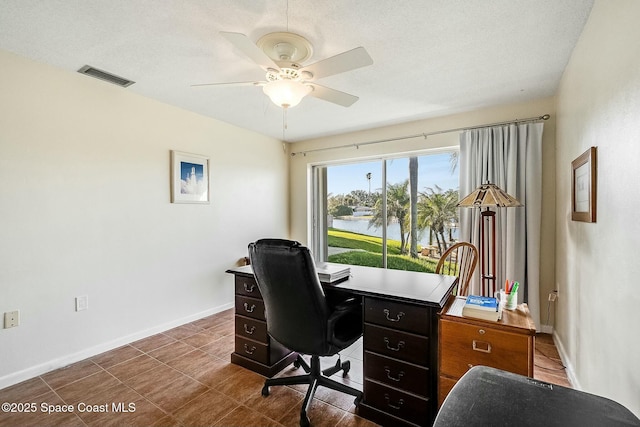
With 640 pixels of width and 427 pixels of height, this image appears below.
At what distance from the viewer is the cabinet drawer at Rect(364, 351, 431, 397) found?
1.60 metres

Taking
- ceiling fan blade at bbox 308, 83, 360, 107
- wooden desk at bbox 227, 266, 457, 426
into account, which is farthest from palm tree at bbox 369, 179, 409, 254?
ceiling fan blade at bbox 308, 83, 360, 107

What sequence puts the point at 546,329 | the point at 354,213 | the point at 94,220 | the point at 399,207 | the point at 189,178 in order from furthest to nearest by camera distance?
the point at 354,213 < the point at 399,207 < the point at 189,178 < the point at 546,329 < the point at 94,220

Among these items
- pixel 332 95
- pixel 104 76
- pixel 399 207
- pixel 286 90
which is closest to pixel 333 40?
pixel 332 95

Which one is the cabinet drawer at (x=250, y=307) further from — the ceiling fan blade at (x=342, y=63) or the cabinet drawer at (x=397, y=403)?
the ceiling fan blade at (x=342, y=63)

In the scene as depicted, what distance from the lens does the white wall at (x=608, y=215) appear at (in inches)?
46.6

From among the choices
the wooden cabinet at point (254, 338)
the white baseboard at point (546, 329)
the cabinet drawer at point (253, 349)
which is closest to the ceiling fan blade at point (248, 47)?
the wooden cabinet at point (254, 338)

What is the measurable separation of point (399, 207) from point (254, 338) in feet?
8.59

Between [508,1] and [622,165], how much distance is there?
1042 millimetres

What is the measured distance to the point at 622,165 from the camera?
128 cm

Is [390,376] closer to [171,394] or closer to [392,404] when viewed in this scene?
[392,404]

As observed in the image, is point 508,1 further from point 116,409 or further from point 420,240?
point 116,409

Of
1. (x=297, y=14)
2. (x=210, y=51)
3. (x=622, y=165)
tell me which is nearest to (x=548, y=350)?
(x=622, y=165)

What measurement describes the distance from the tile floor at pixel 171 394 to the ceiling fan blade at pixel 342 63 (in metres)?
2.08

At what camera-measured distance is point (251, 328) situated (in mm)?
2320
